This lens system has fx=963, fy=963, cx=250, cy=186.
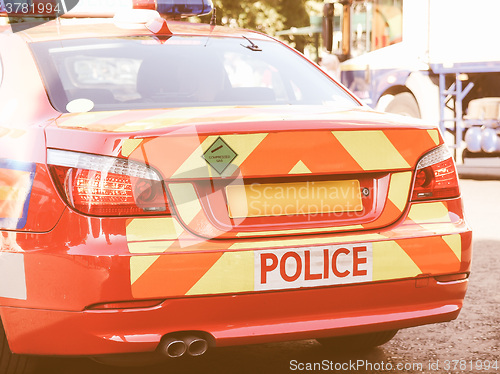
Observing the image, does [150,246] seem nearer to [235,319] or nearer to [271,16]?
[235,319]

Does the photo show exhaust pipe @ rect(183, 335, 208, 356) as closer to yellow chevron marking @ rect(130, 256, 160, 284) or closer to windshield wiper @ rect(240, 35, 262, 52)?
yellow chevron marking @ rect(130, 256, 160, 284)

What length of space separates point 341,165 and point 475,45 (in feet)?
33.3

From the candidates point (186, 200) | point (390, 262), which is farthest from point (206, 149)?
point (390, 262)

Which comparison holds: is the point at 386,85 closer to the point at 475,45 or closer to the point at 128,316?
the point at 475,45

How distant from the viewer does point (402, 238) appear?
3301mm

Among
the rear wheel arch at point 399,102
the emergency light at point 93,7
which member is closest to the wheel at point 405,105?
the rear wheel arch at point 399,102

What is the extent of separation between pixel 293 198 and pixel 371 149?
330 mm

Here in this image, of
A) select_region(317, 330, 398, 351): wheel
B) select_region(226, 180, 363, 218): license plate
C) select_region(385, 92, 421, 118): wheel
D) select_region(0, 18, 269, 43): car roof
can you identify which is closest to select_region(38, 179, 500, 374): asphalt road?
select_region(317, 330, 398, 351): wheel

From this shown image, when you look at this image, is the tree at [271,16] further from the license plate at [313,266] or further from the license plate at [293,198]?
the license plate at [313,266]

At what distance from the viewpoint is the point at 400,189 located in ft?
11.1

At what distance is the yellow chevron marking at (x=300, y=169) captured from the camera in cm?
318

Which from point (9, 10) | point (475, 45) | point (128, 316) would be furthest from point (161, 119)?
point (475, 45)

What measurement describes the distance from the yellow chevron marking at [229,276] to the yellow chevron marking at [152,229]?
0.16 m

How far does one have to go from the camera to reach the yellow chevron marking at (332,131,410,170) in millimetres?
3280
